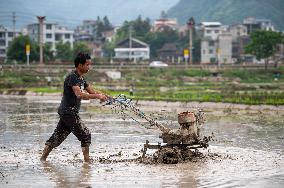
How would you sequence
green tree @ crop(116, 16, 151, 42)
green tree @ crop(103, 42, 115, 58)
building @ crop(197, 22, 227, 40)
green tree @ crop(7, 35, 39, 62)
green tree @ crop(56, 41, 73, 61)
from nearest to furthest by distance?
green tree @ crop(7, 35, 39, 62), green tree @ crop(56, 41, 73, 61), building @ crop(197, 22, 227, 40), green tree @ crop(116, 16, 151, 42), green tree @ crop(103, 42, 115, 58)

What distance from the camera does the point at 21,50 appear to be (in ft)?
295

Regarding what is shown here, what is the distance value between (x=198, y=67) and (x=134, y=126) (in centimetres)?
6181

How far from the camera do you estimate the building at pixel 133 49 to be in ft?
404

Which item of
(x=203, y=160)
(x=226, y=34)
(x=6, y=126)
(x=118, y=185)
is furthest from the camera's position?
(x=226, y=34)

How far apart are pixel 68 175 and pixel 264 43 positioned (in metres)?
79.3

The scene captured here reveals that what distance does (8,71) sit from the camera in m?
70.8

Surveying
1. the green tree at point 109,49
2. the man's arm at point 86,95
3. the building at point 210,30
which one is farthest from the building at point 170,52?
the man's arm at point 86,95

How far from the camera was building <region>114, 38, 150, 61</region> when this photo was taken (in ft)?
404

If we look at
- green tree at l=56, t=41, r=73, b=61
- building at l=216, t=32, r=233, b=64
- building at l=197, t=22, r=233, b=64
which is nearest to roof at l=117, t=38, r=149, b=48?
building at l=197, t=22, r=233, b=64

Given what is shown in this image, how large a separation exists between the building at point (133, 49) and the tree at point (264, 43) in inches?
1400

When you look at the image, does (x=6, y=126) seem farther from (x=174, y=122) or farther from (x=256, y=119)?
(x=256, y=119)

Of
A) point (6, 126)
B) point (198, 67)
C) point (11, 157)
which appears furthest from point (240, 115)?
point (198, 67)

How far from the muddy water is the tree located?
220ft

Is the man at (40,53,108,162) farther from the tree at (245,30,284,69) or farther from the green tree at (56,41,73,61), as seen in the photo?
the green tree at (56,41,73,61)
